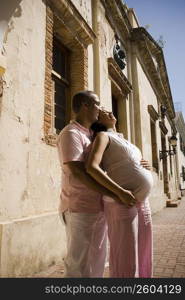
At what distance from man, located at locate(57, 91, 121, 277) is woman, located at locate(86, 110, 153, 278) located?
75mm

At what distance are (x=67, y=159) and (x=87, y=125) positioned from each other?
44 cm

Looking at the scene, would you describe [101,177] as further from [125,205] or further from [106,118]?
[106,118]

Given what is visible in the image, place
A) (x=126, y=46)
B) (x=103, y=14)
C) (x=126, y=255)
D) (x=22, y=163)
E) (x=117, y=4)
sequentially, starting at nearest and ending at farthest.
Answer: (x=126, y=255) < (x=22, y=163) < (x=103, y=14) < (x=117, y=4) < (x=126, y=46)

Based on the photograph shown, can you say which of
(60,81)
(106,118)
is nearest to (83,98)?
(106,118)

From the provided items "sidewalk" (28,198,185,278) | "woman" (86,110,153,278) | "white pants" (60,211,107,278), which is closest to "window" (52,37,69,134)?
"sidewalk" (28,198,185,278)

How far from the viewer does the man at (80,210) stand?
1.84 meters

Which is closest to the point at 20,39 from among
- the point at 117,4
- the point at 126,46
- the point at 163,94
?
the point at 117,4

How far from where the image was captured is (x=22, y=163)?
3346 mm

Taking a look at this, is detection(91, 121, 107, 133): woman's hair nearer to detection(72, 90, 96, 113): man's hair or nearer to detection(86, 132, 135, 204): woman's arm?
detection(72, 90, 96, 113): man's hair

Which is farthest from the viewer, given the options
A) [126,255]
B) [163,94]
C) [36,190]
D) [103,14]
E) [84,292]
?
[163,94]

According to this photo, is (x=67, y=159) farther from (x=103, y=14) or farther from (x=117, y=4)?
(x=117, y=4)

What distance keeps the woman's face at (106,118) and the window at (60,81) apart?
253cm

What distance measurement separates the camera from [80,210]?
188cm

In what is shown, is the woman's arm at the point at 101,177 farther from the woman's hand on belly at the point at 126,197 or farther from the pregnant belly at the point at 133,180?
the pregnant belly at the point at 133,180
